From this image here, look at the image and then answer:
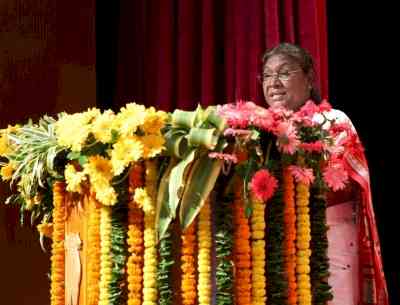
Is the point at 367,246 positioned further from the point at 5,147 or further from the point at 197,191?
the point at 5,147

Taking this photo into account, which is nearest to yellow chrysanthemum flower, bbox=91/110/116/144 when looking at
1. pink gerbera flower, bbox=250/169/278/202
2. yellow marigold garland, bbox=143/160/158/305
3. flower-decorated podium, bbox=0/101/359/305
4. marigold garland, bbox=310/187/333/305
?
flower-decorated podium, bbox=0/101/359/305

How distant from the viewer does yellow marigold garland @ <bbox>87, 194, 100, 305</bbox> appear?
69.7 inches

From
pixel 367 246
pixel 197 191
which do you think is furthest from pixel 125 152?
pixel 367 246

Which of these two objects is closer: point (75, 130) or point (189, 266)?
point (189, 266)

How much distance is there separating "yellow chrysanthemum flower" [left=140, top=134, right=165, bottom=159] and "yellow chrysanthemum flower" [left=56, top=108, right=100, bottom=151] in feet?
0.52

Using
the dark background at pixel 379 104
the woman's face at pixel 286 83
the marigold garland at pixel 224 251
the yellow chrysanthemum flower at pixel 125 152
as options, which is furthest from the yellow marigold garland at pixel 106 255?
the dark background at pixel 379 104

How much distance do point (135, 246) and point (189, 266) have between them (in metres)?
0.13

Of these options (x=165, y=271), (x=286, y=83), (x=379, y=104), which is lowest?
(x=165, y=271)

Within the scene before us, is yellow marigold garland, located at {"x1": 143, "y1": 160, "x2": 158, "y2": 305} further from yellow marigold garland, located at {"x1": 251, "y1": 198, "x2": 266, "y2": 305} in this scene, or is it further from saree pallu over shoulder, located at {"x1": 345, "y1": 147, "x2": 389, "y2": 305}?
saree pallu over shoulder, located at {"x1": 345, "y1": 147, "x2": 389, "y2": 305}

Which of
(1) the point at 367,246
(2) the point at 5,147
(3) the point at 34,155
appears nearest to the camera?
(3) the point at 34,155

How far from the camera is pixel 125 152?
5.47 feet

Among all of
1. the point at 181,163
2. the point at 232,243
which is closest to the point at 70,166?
the point at 181,163

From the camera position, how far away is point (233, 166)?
64.9 inches

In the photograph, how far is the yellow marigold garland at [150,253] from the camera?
1.67m
